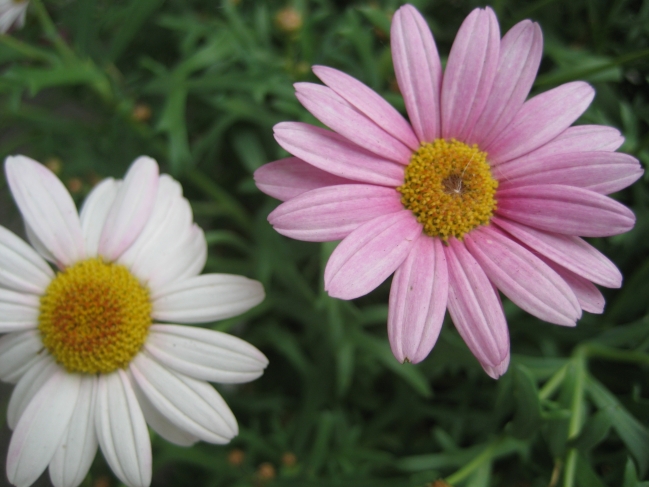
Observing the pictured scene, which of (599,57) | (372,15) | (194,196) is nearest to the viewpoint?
(372,15)

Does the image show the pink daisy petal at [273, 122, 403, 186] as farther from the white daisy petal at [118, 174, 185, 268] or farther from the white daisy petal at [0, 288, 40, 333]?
the white daisy petal at [0, 288, 40, 333]

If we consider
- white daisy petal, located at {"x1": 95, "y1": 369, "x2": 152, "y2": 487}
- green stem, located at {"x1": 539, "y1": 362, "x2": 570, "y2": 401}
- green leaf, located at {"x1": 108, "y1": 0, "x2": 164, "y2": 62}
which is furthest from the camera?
green leaf, located at {"x1": 108, "y1": 0, "x2": 164, "y2": 62}

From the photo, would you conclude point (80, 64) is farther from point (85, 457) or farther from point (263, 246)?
point (85, 457)

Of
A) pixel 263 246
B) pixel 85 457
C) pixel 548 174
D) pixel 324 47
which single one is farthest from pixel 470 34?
pixel 85 457

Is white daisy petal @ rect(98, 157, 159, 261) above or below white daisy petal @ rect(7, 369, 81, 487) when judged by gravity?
above

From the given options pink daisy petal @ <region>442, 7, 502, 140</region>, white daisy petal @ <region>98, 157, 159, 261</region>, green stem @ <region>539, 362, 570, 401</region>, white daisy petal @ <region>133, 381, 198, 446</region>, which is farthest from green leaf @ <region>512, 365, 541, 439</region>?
white daisy petal @ <region>98, 157, 159, 261</region>

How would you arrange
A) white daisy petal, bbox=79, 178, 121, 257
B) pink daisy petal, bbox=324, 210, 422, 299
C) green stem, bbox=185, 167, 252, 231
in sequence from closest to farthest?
pink daisy petal, bbox=324, 210, 422, 299, white daisy petal, bbox=79, 178, 121, 257, green stem, bbox=185, 167, 252, 231

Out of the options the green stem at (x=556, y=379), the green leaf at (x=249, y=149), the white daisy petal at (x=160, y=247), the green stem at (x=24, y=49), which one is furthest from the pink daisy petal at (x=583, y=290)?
the green stem at (x=24, y=49)
